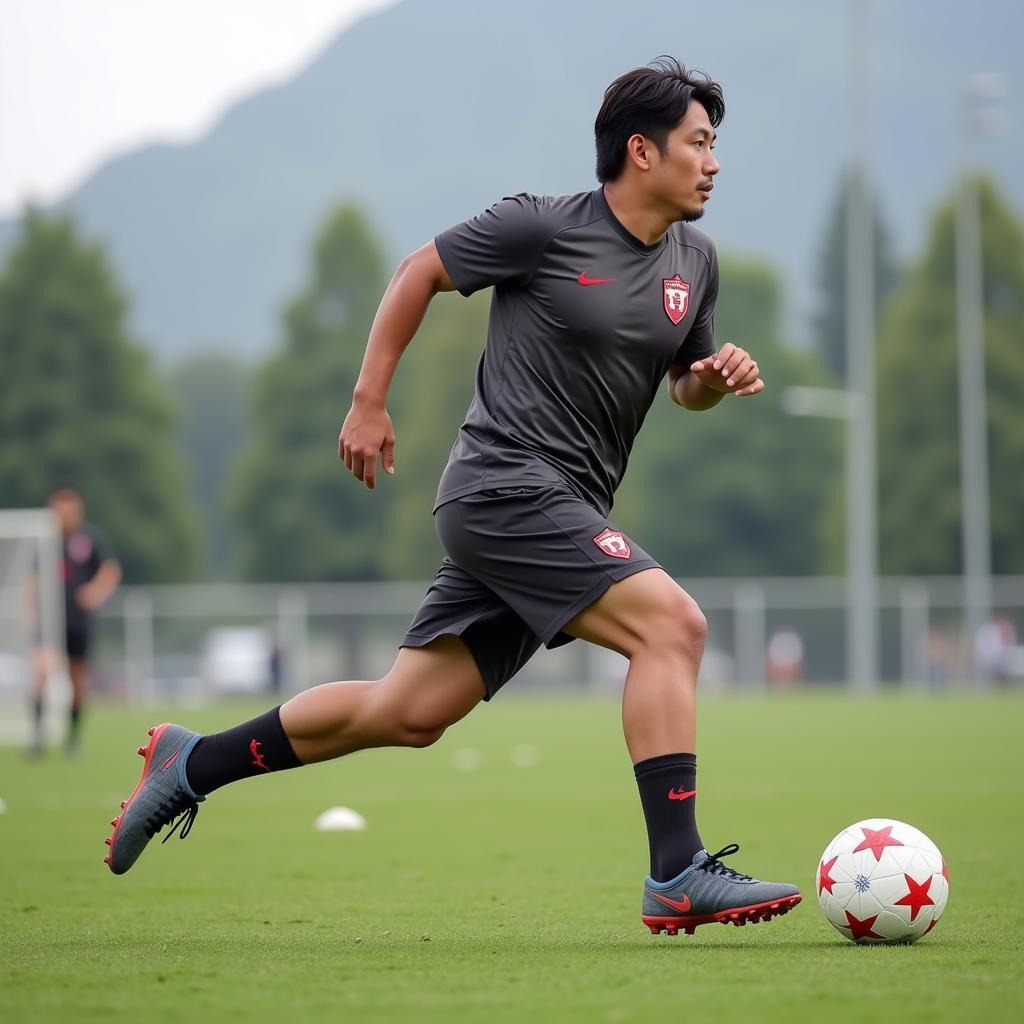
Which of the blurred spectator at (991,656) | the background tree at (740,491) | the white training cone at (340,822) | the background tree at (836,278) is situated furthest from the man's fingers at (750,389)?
the background tree at (836,278)

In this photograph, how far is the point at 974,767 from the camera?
44.8 ft

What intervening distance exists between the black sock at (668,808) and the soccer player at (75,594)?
11.4m

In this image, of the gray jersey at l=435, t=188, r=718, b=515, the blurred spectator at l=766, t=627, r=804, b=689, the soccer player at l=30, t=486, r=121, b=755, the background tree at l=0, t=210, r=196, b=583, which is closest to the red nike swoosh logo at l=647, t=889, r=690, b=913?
the gray jersey at l=435, t=188, r=718, b=515

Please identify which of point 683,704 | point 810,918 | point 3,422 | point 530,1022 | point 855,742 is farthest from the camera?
point 3,422

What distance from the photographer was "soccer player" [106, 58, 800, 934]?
4.96 meters

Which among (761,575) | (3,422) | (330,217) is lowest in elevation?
(761,575)

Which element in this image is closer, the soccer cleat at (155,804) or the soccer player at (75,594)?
the soccer cleat at (155,804)

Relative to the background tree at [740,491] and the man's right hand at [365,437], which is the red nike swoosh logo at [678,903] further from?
the background tree at [740,491]

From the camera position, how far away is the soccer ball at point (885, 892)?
4.95m

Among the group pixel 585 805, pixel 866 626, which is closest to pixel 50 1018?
pixel 585 805

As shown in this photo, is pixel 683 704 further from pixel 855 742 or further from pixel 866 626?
pixel 866 626

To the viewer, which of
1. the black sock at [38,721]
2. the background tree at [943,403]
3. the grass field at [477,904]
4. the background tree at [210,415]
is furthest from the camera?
the background tree at [210,415]

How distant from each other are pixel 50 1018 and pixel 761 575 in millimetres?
59198

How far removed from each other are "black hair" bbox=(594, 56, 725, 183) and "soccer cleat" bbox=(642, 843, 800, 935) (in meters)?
2.01
